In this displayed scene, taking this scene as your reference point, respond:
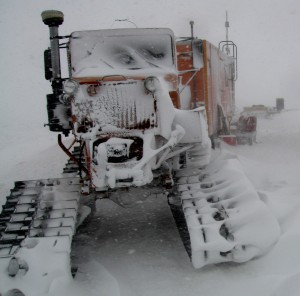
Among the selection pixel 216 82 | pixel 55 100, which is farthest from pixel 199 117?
pixel 216 82

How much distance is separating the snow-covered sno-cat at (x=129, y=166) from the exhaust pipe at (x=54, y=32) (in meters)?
0.01

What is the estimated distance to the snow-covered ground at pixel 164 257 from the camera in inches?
164

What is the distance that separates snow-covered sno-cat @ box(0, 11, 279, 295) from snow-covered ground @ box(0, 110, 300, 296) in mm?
182

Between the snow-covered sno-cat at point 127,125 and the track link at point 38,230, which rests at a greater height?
the snow-covered sno-cat at point 127,125

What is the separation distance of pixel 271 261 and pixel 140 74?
2.96m

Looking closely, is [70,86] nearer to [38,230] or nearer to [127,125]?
→ [127,125]

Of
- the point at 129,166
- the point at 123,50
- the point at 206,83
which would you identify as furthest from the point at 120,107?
the point at 206,83

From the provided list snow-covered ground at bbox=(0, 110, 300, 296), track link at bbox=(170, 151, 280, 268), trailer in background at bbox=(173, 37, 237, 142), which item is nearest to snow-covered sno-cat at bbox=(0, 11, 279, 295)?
track link at bbox=(170, 151, 280, 268)

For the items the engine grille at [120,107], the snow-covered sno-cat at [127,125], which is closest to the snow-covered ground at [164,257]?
the snow-covered sno-cat at [127,125]

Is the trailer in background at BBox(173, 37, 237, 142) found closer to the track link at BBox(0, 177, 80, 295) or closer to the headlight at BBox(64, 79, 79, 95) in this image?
the headlight at BBox(64, 79, 79, 95)

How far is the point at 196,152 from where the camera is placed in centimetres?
587

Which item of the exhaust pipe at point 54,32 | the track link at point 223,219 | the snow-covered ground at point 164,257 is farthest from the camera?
the exhaust pipe at point 54,32

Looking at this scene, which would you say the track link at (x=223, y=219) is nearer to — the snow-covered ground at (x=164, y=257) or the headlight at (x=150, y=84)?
the snow-covered ground at (x=164, y=257)

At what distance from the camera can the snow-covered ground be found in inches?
164
